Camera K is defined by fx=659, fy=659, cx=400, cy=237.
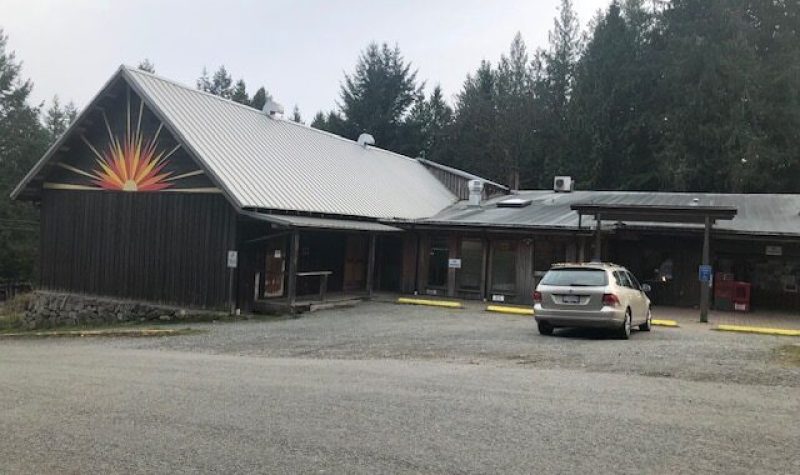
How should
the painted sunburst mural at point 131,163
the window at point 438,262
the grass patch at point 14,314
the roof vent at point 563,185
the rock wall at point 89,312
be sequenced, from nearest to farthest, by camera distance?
the rock wall at point 89,312 < the painted sunburst mural at point 131,163 < the grass patch at point 14,314 < the window at point 438,262 < the roof vent at point 563,185

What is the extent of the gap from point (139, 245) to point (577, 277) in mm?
13595

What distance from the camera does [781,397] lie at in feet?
24.9

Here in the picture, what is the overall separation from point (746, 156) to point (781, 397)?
29196mm

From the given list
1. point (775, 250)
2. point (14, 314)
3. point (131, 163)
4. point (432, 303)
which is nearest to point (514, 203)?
point (432, 303)

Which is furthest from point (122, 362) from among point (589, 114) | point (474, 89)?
point (474, 89)

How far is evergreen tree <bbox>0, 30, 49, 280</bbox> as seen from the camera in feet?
139

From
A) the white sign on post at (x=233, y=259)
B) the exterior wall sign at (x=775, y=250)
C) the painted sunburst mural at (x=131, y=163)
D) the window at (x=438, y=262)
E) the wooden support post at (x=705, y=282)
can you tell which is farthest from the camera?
the window at (x=438, y=262)

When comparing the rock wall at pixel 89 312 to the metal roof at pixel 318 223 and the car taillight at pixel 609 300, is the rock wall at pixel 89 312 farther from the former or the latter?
the car taillight at pixel 609 300

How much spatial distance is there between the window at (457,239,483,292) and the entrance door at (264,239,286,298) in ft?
21.6

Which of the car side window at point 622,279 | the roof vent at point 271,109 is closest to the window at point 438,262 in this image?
the roof vent at point 271,109

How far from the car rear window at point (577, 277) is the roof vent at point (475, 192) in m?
14.7

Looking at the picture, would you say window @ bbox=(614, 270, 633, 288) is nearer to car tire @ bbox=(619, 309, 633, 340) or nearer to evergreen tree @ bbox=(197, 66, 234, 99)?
car tire @ bbox=(619, 309, 633, 340)

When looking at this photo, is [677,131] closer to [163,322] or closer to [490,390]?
[163,322]

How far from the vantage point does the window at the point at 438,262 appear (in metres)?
24.3
